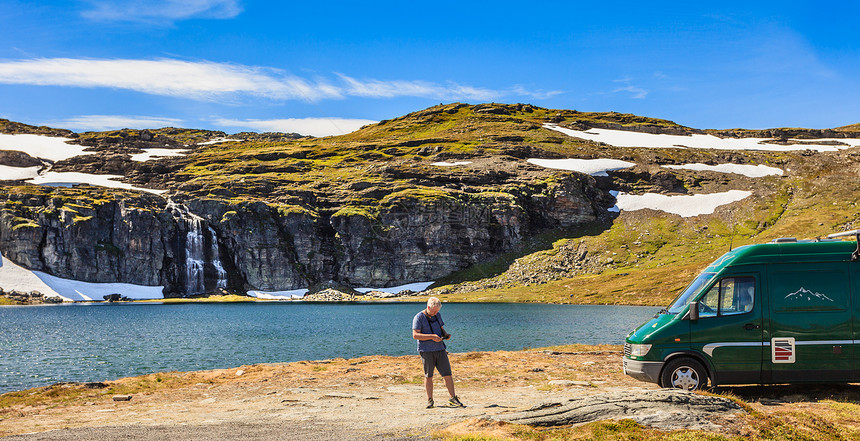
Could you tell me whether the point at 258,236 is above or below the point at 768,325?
above

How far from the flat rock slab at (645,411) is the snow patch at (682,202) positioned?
162 m

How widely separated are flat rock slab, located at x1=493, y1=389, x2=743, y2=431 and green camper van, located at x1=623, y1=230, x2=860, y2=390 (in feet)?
11.2

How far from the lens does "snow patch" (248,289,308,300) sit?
160250mm

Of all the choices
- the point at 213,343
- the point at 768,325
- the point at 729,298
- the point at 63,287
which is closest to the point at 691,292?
the point at 729,298

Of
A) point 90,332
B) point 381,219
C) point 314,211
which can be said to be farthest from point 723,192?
point 90,332

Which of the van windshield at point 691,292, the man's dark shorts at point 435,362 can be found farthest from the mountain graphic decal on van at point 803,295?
the man's dark shorts at point 435,362

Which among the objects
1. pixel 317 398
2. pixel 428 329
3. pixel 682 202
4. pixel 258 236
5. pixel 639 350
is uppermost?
pixel 682 202

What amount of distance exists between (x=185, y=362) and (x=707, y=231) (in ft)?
473

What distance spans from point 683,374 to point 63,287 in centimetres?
17215

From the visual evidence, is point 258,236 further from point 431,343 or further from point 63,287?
point 431,343

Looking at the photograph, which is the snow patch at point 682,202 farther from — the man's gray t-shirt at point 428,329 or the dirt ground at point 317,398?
the man's gray t-shirt at point 428,329

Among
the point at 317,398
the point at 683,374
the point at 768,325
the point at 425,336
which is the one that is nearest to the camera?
the point at 425,336

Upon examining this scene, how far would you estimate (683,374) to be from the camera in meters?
17.3

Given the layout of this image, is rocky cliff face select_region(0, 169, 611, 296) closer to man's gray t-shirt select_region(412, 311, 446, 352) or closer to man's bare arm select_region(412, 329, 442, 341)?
man's gray t-shirt select_region(412, 311, 446, 352)
